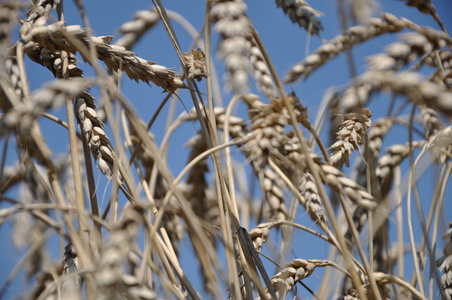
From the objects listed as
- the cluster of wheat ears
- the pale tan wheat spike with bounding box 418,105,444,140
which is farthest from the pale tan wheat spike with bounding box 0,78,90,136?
the pale tan wheat spike with bounding box 418,105,444,140

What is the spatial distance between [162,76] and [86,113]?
160 millimetres

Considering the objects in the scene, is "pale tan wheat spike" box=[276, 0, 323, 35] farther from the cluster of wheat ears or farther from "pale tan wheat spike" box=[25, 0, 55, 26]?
"pale tan wheat spike" box=[25, 0, 55, 26]

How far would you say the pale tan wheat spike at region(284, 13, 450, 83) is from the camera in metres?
0.98

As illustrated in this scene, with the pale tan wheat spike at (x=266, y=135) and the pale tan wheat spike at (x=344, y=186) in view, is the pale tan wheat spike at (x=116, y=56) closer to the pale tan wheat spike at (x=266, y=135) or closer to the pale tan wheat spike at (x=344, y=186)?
the pale tan wheat spike at (x=266, y=135)

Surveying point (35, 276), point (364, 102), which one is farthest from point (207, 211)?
point (364, 102)

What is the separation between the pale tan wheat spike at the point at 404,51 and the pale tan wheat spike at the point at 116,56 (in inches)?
14.2

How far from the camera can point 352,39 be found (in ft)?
3.17

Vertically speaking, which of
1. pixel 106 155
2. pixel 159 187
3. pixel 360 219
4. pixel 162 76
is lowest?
pixel 360 219

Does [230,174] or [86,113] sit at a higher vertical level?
[86,113]

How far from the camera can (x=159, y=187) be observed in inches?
60.9

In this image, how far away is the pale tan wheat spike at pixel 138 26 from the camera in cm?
157

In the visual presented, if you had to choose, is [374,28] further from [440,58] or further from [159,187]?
[159,187]

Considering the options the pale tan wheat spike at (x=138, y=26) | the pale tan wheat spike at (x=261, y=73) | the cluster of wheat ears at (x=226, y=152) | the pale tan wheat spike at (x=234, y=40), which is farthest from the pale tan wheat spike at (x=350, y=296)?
the pale tan wheat spike at (x=138, y=26)

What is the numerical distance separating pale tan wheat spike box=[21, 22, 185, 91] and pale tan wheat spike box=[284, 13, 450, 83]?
25cm
